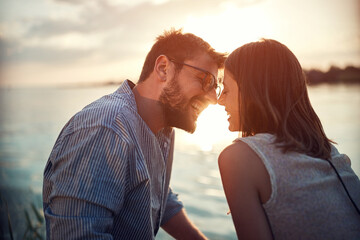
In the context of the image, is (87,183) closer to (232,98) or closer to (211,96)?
(232,98)

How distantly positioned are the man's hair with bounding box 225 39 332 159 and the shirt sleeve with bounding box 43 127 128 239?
2.50ft

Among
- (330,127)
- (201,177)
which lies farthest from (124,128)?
(330,127)

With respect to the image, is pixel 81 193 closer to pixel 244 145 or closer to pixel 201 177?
pixel 244 145

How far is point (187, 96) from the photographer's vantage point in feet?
8.80

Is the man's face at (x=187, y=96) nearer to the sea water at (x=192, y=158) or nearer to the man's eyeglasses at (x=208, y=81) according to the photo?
the man's eyeglasses at (x=208, y=81)

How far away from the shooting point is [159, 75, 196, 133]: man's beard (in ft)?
8.45

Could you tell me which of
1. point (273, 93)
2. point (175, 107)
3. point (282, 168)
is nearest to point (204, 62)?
point (175, 107)

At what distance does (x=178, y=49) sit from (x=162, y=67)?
223mm

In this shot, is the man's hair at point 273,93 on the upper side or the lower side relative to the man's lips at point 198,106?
upper

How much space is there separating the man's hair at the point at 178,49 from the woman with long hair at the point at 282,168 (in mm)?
886

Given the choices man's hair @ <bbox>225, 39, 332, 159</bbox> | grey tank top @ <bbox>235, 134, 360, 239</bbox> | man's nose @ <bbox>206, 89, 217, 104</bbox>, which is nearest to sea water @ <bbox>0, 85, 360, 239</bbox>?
man's nose @ <bbox>206, 89, 217, 104</bbox>

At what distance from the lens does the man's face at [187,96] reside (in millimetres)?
2604

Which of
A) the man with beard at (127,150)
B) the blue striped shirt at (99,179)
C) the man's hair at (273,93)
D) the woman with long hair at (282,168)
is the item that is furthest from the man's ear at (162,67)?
the woman with long hair at (282,168)

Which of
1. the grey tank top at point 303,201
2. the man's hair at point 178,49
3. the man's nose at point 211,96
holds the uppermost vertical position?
the man's hair at point 178,49
